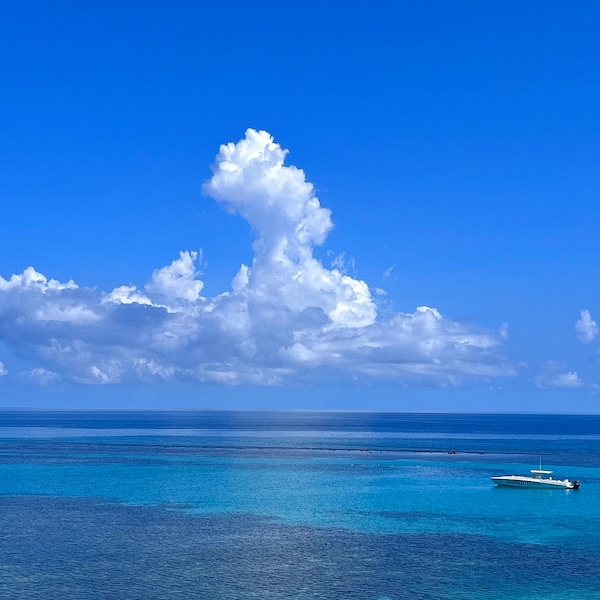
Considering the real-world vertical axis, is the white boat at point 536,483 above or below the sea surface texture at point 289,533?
above

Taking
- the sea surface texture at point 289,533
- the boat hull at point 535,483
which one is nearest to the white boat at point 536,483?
the boat hull at point 535,483

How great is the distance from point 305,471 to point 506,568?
211ft

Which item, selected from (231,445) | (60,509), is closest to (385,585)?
(60,509)

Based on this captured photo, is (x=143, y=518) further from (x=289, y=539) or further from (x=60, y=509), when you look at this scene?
(x=289, y=539)

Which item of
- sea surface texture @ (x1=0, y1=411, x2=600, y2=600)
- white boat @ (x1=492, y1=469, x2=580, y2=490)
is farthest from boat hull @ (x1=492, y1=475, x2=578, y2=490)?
sea surface texture @ (x1=0, y1=411, x2=600, y2=600)

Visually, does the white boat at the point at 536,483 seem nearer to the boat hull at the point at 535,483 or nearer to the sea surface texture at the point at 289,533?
the boat hull at the point at 535,483

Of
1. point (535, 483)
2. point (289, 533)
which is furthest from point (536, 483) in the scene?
point (289, 533)

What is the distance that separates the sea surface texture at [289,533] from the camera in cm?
5156

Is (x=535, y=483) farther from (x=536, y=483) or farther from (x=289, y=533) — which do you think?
(x=289, y=533)

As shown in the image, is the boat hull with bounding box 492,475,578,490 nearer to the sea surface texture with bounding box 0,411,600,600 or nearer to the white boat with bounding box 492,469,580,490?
the white boat with bounding box 492,469,580,490

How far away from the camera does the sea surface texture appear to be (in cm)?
5156

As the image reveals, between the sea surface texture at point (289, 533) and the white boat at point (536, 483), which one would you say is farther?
the white boat at point (536, 483)

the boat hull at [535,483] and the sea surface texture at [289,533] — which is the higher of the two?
the boat hull at [535,483]

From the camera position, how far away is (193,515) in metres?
76.6
